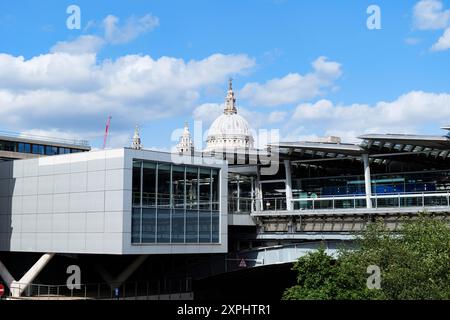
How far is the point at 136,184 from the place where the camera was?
39438 mm

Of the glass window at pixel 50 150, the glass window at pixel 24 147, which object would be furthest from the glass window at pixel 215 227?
the glass window at pixel 50 150

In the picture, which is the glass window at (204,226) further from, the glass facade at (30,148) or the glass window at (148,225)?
the glass facade at (30,148)

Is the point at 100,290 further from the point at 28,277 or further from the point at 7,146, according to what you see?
the point at 7,146

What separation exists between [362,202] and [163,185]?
15.7 m

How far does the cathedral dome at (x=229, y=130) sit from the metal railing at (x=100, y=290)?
377ft

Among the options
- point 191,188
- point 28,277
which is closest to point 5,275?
point 28,277

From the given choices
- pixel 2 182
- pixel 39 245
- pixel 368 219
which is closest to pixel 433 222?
pixel 368 219

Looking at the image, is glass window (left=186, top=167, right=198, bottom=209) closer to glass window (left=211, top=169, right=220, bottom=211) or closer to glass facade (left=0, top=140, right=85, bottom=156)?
glass window (left=211, top=169, right=220, bottom=211)

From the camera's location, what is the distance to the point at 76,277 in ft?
157

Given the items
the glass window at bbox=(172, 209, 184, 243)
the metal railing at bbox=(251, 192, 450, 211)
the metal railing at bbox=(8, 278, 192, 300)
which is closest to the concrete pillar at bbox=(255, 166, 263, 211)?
the metal railing at bbox=(251, 192, 450, 211)

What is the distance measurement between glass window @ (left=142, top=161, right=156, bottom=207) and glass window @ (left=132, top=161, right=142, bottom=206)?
39 cm

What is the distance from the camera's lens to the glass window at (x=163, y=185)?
4075 cm

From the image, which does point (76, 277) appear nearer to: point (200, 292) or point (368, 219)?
point (200, 292)

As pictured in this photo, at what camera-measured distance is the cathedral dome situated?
6471 inches
